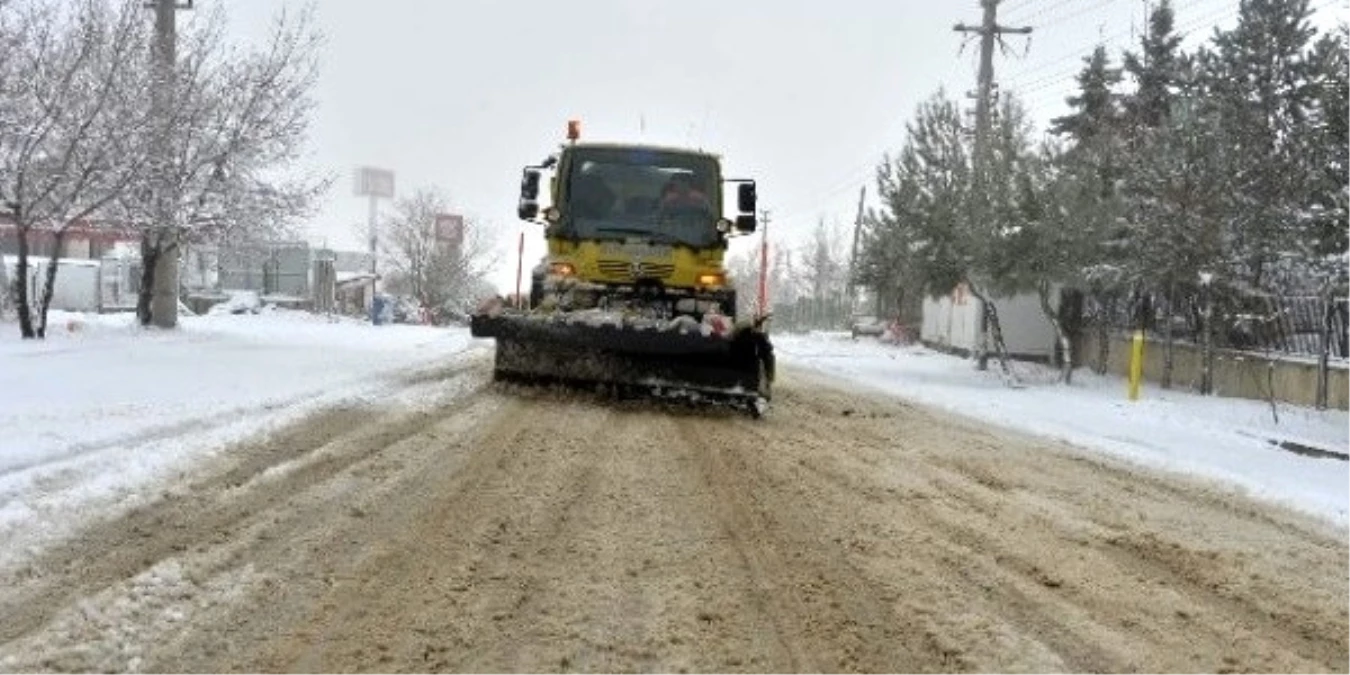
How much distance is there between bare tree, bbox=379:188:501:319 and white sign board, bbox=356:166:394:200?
71.9 ft

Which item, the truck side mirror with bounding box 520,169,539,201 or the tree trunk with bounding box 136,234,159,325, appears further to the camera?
the tree trunk with bounding box 136,234,159,325

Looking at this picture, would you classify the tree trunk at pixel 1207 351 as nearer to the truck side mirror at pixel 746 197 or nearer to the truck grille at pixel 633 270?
the truck side mirror at pixel 746 197

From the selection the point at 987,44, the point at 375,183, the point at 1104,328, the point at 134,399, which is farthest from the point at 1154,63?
the point at 375,183

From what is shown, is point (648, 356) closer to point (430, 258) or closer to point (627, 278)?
point (627, 278)

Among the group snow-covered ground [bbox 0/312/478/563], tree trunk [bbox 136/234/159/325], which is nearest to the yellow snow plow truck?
snow-covered ground [bbox 0/312/478/563]

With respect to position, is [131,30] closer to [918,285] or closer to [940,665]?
[918,285]

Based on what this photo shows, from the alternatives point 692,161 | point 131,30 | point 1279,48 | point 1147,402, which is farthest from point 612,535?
point 1279,48

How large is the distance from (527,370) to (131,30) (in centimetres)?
1102

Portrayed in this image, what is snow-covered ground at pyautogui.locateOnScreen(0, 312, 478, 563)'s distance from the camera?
5926 millimetres

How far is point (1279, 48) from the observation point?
30641 mm

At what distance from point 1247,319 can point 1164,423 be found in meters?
5.59

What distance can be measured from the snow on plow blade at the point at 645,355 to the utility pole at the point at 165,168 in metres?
10.4

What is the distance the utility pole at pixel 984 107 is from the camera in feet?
72.6

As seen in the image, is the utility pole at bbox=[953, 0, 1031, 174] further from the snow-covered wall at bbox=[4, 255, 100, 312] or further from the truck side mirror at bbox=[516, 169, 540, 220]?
the snow-covered wall at bbox=[4, 255, 100, 312]
